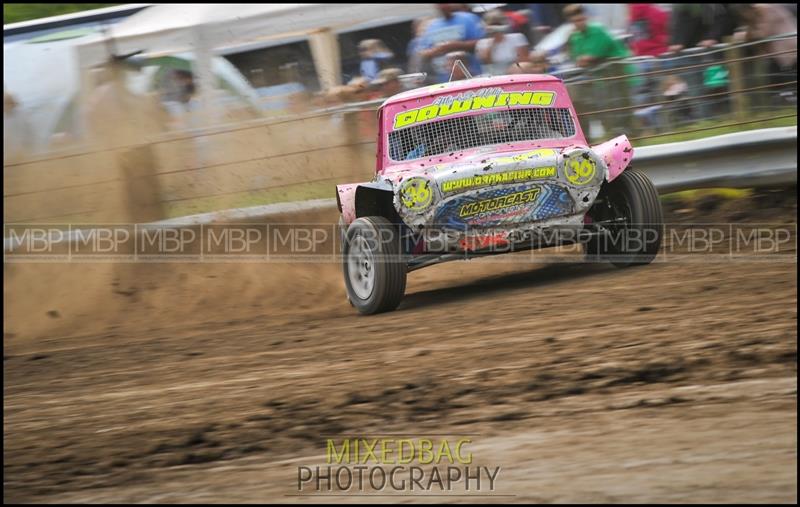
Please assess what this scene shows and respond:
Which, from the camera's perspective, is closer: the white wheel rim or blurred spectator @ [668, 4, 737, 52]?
the white wheel rim

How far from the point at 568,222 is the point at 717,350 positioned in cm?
250

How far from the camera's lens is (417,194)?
6.98m

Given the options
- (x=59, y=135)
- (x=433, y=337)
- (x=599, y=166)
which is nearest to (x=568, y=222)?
(x=599, y=166)

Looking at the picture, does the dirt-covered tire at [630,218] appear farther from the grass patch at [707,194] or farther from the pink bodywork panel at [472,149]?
the grass patch at [707,194]

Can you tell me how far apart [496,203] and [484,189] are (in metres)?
0.14

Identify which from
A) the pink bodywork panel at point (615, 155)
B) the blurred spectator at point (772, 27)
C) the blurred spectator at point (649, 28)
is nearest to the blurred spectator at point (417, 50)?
the blurred spectator at point (649, 28)

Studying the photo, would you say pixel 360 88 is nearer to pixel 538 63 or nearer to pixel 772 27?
pixel 538 63

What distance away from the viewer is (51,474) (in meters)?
4.23

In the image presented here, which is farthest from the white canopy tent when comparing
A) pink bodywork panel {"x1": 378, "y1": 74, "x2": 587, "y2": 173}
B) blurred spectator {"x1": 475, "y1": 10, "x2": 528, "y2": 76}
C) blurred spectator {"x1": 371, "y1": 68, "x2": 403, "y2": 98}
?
pink bodywork panel {"x1": 378, "y1": 74, "x2": 587, "y2": 173}

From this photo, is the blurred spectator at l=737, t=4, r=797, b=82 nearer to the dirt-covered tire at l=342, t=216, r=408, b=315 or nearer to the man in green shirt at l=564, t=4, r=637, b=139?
the man in green shirt at l=564, t=4, r=637, b=139

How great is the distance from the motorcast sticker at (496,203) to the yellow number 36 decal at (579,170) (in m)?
0.25

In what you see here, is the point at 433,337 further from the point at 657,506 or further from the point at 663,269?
the point at 657,506

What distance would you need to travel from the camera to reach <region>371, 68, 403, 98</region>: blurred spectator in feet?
32.2

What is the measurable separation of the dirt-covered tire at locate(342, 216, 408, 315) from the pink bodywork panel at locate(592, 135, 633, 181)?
4.90 feet
